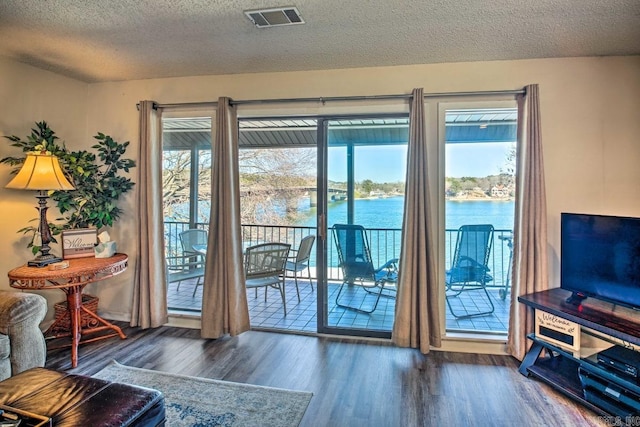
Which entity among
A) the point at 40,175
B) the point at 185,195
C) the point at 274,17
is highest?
the point at 274,17

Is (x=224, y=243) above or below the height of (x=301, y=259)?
above

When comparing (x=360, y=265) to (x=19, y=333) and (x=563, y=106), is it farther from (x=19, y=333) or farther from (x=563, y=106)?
(x=19, y=333)

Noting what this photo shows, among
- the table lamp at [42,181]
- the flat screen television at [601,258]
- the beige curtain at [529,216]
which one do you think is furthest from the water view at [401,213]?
the table lamp at [42,181]

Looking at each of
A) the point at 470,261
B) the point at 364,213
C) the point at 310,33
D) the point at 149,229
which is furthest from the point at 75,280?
the point at 470,261

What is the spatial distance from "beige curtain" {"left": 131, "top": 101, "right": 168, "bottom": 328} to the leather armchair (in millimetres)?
1040

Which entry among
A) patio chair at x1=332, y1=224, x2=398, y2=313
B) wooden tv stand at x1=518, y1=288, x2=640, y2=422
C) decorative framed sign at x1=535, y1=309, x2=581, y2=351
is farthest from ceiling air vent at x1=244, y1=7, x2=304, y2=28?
decorative framed sign at x1=535, y1=309, x2=581, y2=351

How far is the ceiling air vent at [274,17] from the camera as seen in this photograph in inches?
82.8

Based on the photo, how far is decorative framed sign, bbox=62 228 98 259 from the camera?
297 centimetres

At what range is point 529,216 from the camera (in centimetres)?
265

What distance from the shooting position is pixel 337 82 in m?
3.05

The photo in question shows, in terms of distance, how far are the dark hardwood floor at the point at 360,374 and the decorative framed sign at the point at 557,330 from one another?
335 mm

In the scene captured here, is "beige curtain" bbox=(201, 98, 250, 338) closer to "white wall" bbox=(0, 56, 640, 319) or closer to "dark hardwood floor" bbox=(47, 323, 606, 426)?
"dark hardwood floor" bbox=(47, 323, 606, 426)

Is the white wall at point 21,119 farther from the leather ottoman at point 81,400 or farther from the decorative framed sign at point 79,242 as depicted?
the leather ottoman at point 81,400

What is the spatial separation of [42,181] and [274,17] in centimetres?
222
